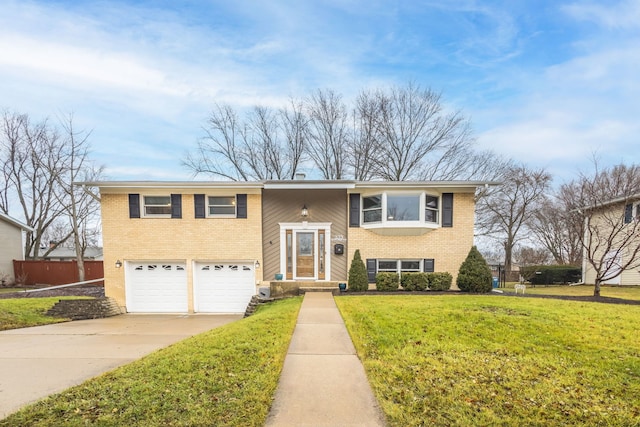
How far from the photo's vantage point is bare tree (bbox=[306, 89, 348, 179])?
61.1ft

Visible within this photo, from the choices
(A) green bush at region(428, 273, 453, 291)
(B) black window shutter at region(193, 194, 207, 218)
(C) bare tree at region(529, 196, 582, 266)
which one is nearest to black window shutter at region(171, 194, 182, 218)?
(B) black window shutter at region(193, 194, 207, 218)

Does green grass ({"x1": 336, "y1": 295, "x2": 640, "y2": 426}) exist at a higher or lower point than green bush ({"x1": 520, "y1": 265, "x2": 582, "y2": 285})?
higher

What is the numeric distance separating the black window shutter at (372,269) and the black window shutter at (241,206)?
17.6 feet

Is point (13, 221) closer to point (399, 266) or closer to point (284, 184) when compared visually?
point (284, 184)

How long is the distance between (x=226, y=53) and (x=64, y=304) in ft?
39.1

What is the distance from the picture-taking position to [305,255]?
1092cm

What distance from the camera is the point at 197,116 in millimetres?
18234

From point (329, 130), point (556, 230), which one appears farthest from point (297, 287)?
point (556, 230)

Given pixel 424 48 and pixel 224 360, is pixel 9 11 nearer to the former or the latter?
pixel 224 360

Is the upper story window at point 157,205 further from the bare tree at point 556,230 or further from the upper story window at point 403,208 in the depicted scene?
the bare tree at point 556,230

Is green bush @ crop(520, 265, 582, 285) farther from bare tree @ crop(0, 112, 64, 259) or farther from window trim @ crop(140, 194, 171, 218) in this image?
bare tree @ crop(0, 112, 64, 259)

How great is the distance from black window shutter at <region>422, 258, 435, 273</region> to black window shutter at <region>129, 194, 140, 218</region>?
38.4 feet

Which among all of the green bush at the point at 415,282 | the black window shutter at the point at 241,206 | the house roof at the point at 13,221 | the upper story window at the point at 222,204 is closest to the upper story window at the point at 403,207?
the green bush at the point at 415,282

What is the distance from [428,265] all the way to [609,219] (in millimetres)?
7526
